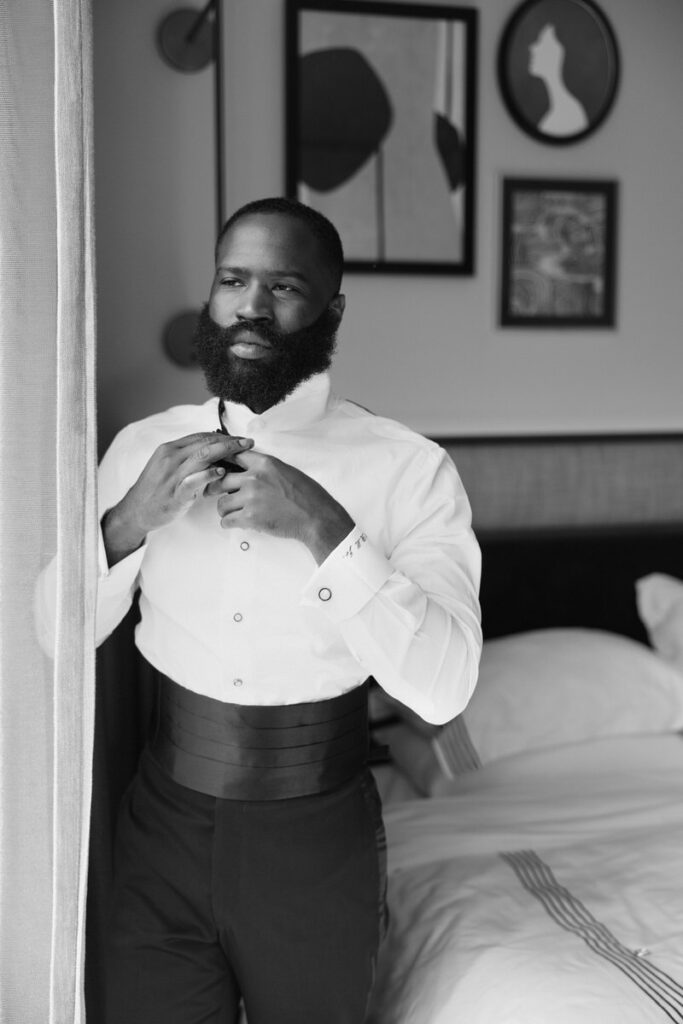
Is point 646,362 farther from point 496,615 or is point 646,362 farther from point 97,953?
point 97,953

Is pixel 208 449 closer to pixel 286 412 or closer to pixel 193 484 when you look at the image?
pixel 193 484

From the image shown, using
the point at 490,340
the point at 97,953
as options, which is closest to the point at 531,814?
the point at 97,953

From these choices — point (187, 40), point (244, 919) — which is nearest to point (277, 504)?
point (244, 919)

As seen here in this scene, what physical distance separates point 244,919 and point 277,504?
507mm

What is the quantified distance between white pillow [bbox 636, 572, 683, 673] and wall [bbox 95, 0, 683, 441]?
1.28 feet

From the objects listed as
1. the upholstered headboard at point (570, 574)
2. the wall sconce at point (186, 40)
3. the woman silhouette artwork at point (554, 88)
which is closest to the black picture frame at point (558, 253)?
the woman silhouette artwork at point (554, 88)

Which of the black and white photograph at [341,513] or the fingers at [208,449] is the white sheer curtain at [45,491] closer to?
the black and white photograph at [341,513]

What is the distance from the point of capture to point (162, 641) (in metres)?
1.41

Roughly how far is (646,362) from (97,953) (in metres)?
1.82

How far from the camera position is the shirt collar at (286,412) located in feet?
4.70

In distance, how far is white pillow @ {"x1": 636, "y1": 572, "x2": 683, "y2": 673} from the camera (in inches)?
95.2

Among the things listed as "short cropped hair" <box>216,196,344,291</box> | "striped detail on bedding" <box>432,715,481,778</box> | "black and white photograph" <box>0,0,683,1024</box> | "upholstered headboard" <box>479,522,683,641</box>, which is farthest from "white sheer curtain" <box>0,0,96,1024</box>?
"upholstered headboard" <box>479,522,683,641</box>

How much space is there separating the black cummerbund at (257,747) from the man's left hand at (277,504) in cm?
25

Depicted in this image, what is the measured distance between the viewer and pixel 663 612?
248 centimetres
